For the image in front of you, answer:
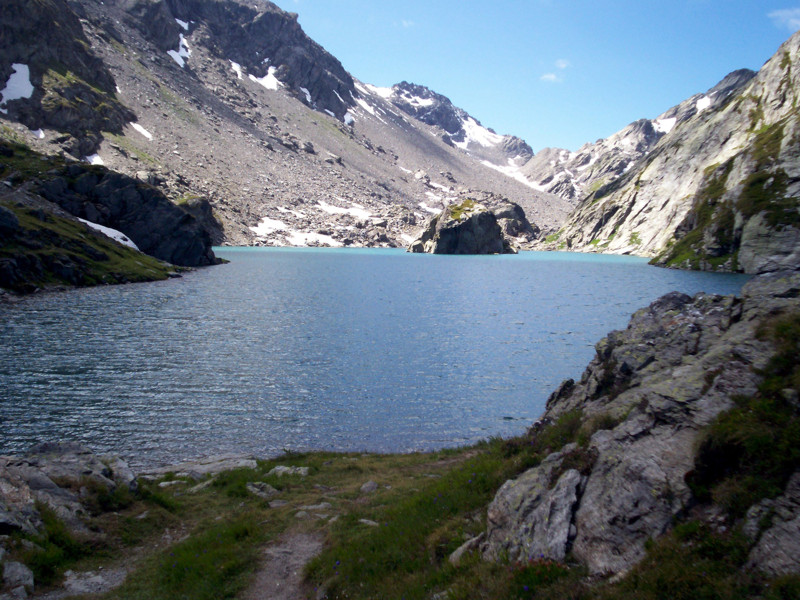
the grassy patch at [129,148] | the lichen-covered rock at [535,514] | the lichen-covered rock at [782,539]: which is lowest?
the lichen-covered rock at [535,514]

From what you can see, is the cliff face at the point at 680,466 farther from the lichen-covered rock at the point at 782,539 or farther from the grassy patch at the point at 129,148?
the grassy patch at the point at 129,148

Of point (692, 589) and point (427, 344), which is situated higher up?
point (692, 589)

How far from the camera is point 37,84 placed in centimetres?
17725

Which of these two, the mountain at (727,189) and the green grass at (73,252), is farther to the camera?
the mountain at (727,189)

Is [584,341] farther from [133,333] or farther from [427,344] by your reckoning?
[133,333]

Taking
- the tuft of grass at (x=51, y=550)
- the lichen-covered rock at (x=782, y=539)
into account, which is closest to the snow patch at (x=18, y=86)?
the tuft of grass at (x=51, y=550)

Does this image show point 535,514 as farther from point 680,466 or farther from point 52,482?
point 52,482

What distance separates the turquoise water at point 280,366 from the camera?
25275 millimetres

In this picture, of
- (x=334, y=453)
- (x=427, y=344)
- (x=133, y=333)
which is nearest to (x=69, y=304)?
(x=133, y=333)

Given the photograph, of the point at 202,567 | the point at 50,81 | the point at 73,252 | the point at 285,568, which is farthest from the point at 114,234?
the point at 50,81

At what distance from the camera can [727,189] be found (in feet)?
366

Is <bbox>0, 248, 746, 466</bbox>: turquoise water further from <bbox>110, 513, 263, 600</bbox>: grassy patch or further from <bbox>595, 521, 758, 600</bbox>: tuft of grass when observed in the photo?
<bbox>595, 521, 758, 600</bbox>: tuft of grass

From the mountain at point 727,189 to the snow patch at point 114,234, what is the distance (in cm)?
10240

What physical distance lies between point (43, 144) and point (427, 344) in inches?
7070
